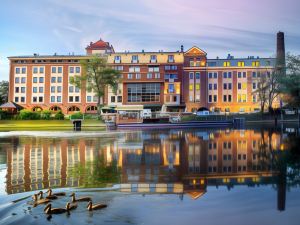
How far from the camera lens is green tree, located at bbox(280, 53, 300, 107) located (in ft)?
139

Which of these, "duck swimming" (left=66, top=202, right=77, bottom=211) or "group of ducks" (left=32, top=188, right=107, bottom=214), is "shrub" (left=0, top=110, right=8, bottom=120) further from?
"duck swimming" (left=66, top=202, right=77, bottom=211)

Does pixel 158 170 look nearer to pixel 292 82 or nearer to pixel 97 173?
pixel 97 173

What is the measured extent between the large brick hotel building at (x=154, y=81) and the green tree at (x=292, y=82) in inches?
1688

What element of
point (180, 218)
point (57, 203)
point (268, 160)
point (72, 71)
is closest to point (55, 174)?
point (57, 203)

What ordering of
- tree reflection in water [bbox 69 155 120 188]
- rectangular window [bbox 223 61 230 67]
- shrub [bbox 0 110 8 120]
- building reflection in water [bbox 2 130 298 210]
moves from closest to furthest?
building reflection in water [bbox 2 130 298 210], tree reflection in water [bbox 69 155 120 188], shrub [bbox 0 110 8 120], rectangular window [bbox 223 61 230 67]

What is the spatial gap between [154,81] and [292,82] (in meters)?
52.2

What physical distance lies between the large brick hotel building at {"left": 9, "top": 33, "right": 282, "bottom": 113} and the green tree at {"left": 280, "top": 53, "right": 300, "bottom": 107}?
4289 cm

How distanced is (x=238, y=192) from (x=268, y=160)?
7910 mm

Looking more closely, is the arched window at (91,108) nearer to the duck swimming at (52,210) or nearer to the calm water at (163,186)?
the calm water at (163,186)

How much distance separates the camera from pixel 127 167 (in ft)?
55.5

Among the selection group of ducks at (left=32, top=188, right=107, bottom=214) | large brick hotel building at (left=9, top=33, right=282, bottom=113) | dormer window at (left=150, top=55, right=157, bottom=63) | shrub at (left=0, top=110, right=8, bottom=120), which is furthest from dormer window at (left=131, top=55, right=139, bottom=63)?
group of ducks at (left=32, top=188, right=107, bottom=214)

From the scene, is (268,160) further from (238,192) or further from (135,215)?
(135,215)

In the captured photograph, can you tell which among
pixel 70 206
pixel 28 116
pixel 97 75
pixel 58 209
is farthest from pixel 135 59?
pixel 58 209

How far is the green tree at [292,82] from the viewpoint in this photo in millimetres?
42219
